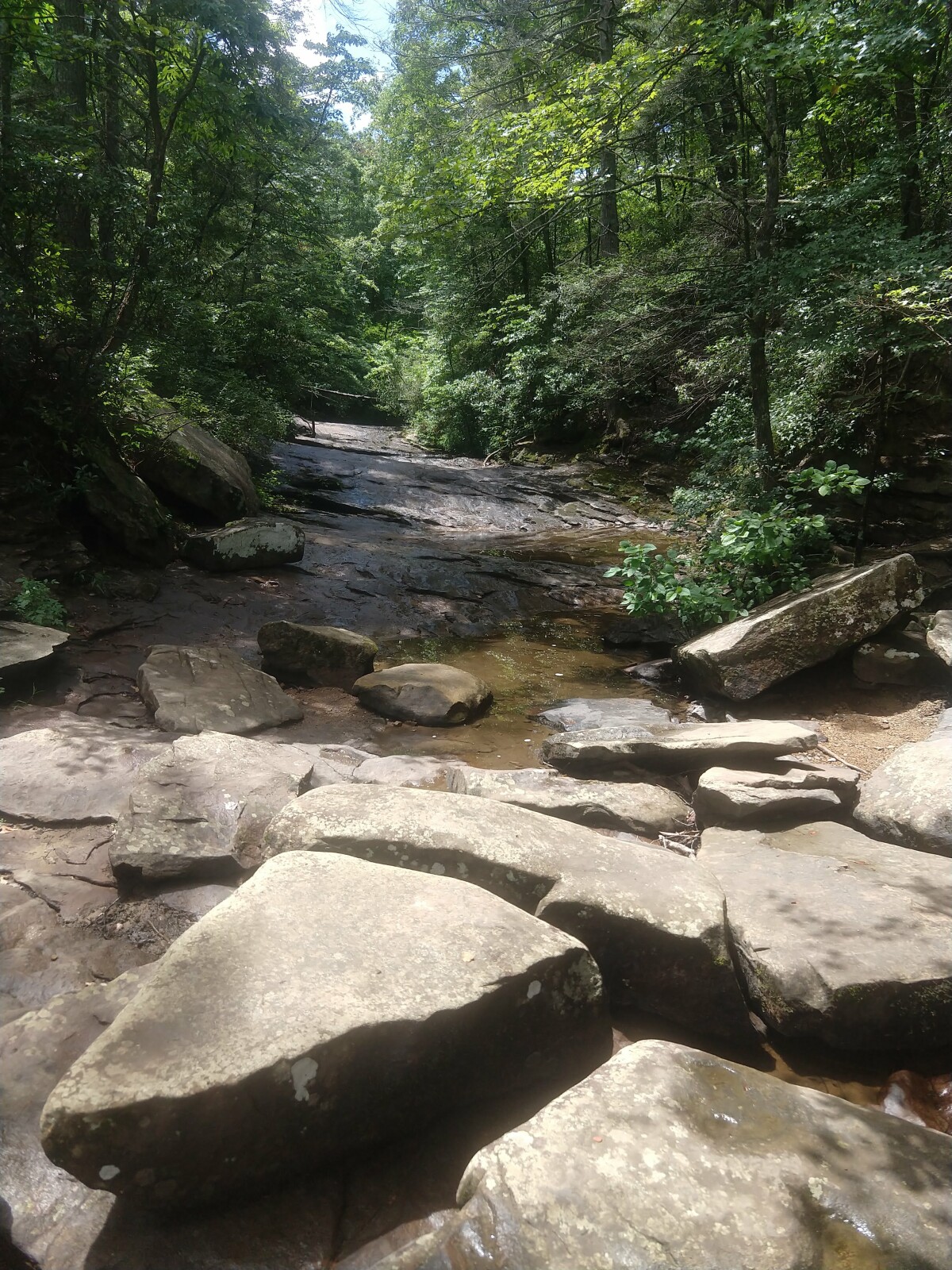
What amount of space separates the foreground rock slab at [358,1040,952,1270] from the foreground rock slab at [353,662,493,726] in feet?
11.6

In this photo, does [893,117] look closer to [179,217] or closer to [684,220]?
[684,220]

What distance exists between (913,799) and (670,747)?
1.27 metres

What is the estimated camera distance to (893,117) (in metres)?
8.79

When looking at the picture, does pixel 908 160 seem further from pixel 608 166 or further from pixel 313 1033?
pixel 313 1033

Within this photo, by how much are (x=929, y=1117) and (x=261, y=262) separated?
14.2 meters

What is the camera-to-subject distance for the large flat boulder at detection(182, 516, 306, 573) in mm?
8109

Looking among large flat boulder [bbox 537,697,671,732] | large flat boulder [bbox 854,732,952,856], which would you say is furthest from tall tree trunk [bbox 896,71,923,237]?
large flat boulder [bbox 854,732,952,856]

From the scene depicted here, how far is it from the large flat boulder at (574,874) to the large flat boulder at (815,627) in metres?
2.63

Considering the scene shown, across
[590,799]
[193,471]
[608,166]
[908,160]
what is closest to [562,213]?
[908,160]

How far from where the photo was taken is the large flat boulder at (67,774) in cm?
336

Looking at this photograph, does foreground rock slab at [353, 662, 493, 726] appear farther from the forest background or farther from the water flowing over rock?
the forest background

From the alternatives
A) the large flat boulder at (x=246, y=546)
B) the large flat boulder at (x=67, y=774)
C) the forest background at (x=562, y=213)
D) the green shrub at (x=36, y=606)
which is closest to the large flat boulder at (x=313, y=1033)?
the large flat boulder at (x=67, y=774)

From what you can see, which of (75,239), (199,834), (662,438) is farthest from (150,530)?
(662,438)

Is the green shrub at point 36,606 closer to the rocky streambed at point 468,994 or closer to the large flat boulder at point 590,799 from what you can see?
the rocky streambed at point 468,994
